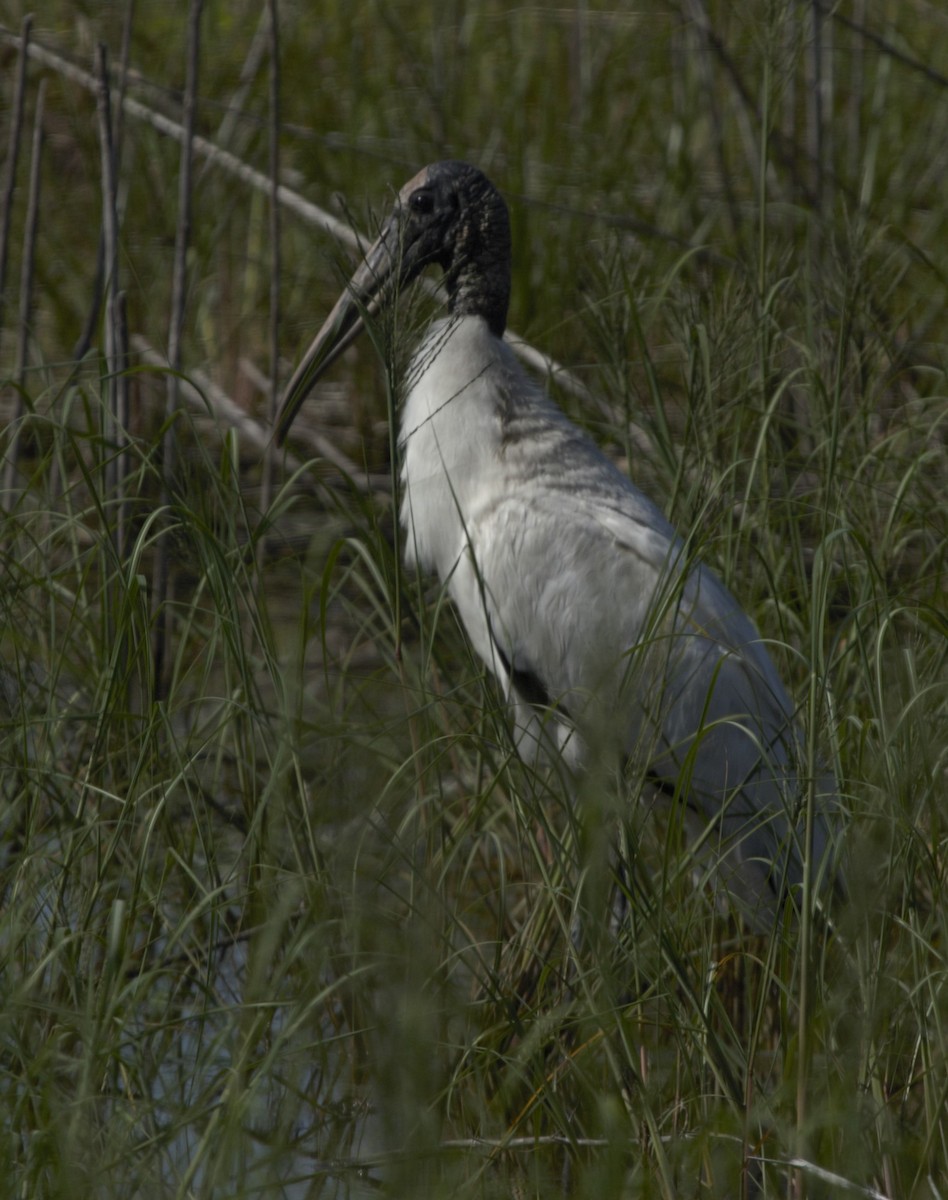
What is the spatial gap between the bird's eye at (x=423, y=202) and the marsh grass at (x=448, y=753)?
373 millimetres

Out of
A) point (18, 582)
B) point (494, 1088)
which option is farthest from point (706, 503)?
point (18, 582)

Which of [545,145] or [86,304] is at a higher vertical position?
[545,145]

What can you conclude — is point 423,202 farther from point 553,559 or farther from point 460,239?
point 553,559

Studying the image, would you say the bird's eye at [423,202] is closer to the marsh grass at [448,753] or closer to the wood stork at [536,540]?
the wood stork at [536,540]

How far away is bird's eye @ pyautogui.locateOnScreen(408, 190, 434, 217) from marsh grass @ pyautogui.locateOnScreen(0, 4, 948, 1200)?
1.22 feet

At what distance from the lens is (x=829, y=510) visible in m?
2.37

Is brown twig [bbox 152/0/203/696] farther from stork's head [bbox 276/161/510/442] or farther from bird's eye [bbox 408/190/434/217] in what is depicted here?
bird's eye [bbox 408/190/434/217]

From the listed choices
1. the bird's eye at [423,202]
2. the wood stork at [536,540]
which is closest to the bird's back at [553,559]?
the wood stork at [536,540]

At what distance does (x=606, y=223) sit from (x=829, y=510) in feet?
6.10

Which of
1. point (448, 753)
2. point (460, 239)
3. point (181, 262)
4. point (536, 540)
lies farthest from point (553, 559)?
point (181, 262)

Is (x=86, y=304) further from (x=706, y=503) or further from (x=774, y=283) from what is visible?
(x=706, y=503)

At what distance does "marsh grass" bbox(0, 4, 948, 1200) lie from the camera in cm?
176

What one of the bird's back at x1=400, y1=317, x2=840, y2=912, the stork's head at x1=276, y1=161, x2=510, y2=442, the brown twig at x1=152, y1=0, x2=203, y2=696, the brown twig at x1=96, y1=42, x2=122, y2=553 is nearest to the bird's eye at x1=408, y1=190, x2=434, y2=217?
the stork's head at x1=276, y1=161, x2=510, y2=442

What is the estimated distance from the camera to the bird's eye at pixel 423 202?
127 inches
